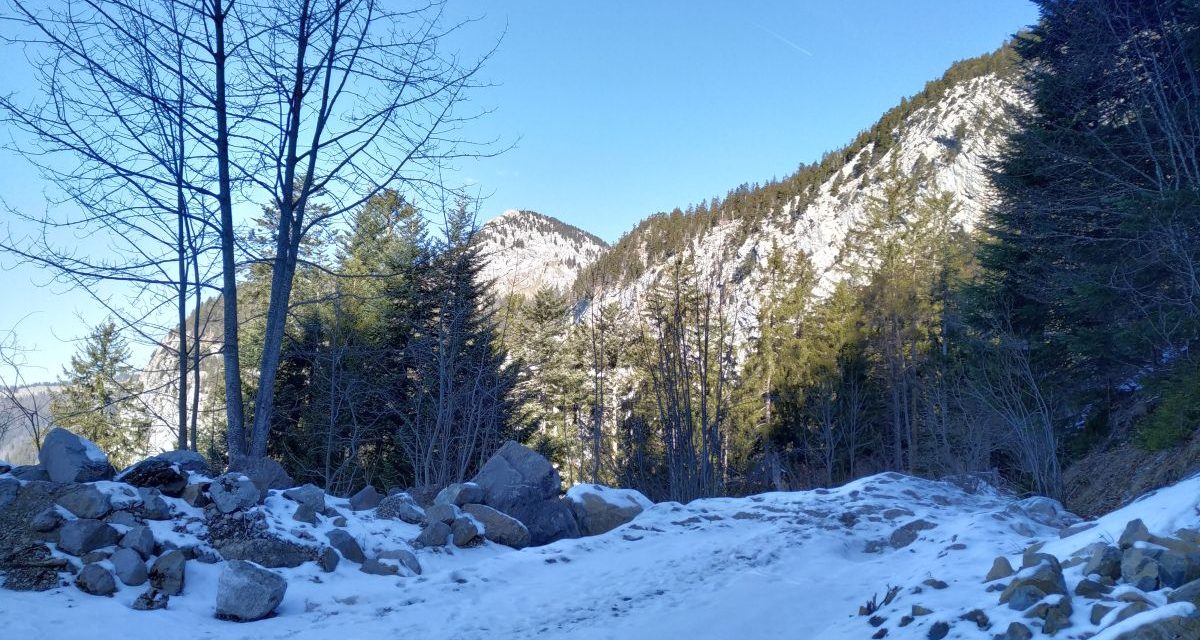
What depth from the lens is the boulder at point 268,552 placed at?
16.1 feet

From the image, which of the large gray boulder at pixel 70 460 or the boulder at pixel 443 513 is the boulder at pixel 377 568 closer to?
the boulder at pixel 443 513

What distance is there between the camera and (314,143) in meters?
7.50

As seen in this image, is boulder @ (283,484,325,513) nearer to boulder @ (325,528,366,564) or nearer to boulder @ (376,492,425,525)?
boulder @ (325,528,366,564)

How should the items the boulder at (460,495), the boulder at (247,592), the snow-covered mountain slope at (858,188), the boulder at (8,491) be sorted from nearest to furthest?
the boulder at (247,592) < the boulder at (8,491) < the boulder at (460,495) < the snow-covered mountain slope at (858,188)

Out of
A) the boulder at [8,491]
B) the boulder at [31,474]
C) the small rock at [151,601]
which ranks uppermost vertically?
the boulder at [31,474]

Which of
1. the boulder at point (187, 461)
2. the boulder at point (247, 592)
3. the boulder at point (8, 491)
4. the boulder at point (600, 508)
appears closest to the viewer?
the boulder at point (247, 592)

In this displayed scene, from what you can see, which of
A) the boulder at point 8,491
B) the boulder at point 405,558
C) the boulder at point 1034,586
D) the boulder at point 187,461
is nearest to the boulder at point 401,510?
the boulder at point 405,558

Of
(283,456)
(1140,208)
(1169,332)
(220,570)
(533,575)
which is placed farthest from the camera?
(283,456)

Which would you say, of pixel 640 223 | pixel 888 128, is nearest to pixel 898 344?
pixel 888 128

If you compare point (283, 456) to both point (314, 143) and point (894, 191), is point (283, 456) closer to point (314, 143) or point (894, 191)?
point (314, 143)

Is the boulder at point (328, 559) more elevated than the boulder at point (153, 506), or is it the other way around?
the boulder at point (153, 506)

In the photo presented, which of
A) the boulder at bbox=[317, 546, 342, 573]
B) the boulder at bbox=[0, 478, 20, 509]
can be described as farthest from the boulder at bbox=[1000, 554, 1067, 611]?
the boulder at bbox=[0, 478, 20, 509]

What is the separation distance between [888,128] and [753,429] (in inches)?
1905

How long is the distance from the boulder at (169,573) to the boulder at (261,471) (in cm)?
132
